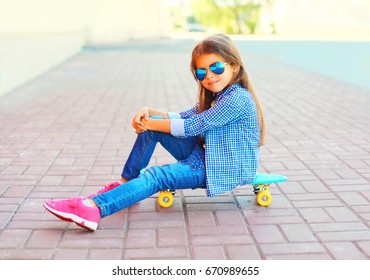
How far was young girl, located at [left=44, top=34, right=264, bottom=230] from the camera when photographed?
2.83 metres

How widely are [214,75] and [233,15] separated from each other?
3645 cm

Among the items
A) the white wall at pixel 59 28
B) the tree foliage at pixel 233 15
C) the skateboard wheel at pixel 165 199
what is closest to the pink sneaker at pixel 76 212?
the skateboard wheel at pixel 165 199

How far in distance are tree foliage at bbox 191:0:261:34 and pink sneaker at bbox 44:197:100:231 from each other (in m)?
35.1

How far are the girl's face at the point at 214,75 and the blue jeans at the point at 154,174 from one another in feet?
1.18

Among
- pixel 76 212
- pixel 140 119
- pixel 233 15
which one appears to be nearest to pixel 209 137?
pixel 140 119

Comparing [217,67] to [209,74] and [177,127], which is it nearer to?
[209,74]

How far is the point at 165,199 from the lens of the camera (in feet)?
10.1

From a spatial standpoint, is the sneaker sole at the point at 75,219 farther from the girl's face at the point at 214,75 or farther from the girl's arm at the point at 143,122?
the girl's face at the point at 214,75

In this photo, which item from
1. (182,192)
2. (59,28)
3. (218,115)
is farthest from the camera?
(59,28)

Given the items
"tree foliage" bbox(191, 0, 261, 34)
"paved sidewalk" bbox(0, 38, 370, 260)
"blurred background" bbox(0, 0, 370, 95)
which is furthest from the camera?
"tree foliage" bbox(191, 0, 261, 34)

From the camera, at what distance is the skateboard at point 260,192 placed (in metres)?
3.08

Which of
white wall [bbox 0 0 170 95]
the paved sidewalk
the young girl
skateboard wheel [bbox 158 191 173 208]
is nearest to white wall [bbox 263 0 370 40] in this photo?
white wall [bbox 0 0 170 95]

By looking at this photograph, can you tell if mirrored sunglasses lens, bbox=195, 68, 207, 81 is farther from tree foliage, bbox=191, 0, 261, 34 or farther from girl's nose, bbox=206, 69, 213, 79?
tree foliage, bbox=191, 0, 261, 34
